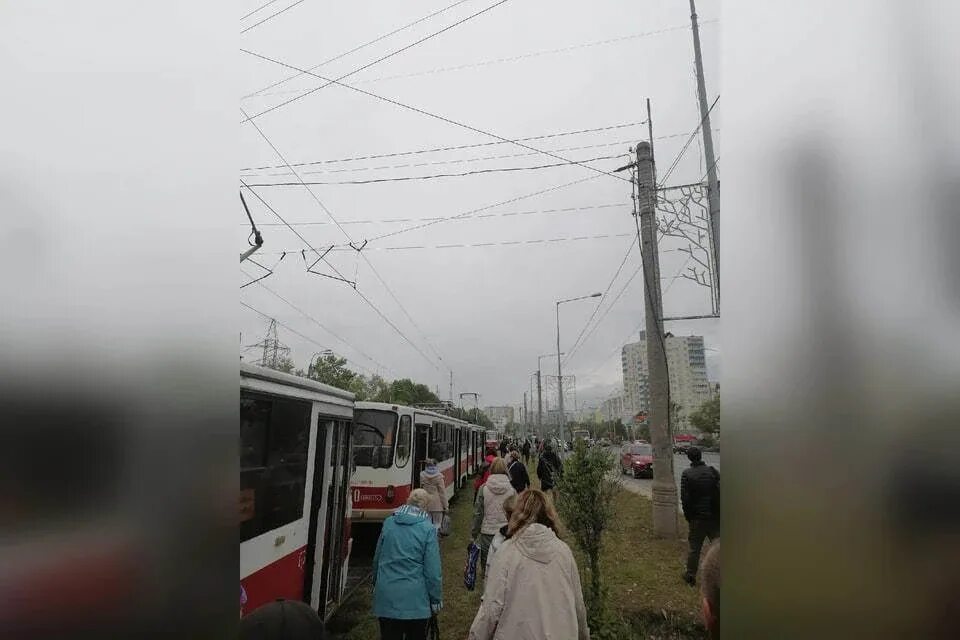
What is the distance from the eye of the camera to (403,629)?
148 inches

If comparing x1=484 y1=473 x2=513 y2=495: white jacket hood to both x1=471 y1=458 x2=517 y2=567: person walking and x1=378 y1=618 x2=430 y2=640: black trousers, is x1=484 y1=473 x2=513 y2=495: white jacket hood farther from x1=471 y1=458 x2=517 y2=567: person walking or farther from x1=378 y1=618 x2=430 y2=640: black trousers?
x1=378 y1=618 x2=430 y2=640: black trousers

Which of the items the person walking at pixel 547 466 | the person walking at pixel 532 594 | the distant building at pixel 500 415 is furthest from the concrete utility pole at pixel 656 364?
the distant building at pixel 500 415

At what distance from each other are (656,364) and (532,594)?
7.13 m

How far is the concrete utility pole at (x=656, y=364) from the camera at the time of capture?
8.90 m

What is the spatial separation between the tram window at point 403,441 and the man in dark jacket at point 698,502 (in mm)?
5188

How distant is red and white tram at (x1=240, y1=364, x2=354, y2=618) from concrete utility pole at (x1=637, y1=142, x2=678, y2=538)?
5.56 metres

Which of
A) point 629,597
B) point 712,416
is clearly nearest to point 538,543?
point 712,416

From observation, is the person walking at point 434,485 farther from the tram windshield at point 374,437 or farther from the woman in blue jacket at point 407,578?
the woman in blue jacket at point 407,578

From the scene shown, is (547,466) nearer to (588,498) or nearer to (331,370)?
(588,498)
